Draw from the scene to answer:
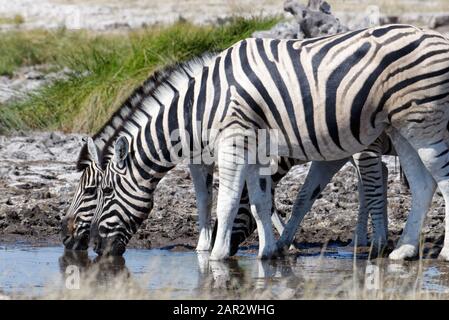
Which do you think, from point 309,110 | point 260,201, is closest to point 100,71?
point 260,201

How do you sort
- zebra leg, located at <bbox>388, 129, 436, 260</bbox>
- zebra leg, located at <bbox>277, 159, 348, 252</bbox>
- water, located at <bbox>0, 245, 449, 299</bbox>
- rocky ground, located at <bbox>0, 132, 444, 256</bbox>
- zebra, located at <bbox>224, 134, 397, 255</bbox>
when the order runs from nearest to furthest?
water, located at <bbox>0, 245, 449, 299</bbox> < zebra leg, located at <bbox>388, 129, 436, 260</bbox> < zebra, located at <bbox>224, 134, 397, 255</bbox> < zebra leg, located at <bbox>277, 159, 348, 252</bbox> < rocky ground, located at <bbox>0, 132, 444, 256</bbox>

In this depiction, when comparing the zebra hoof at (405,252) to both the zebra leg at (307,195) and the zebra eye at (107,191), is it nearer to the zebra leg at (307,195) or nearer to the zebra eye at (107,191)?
the zebra leg at (307,195)

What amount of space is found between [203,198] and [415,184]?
7.01 feet

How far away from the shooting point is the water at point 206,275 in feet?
31.0

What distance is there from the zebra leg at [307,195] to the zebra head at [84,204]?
1918 mm

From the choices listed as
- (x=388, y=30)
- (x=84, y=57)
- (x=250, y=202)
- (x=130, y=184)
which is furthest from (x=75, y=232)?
(x=84, y=57)

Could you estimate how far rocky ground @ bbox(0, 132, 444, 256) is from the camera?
1295cm

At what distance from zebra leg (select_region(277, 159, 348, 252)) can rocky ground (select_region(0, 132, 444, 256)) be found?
33.1 inches

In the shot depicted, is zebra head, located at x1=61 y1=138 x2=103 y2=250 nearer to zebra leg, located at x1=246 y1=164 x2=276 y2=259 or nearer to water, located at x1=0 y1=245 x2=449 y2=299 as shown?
water, located at x1=0 y1=245 x2=449 y2=299

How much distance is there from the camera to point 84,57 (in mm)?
20219

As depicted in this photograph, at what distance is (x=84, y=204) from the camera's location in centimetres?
1182

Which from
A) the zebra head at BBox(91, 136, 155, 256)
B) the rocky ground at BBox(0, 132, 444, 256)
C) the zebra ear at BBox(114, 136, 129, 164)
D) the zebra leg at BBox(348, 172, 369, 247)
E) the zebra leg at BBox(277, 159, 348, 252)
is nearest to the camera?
the zebra ear at BBox(114, 136, 129, 164)

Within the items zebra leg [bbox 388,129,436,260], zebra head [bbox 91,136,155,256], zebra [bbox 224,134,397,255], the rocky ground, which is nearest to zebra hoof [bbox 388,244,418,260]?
zebra leg [bbox 388,129,436,260]

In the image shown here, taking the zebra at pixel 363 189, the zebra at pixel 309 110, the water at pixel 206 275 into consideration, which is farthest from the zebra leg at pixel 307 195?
the zebra at pixel 309 110
